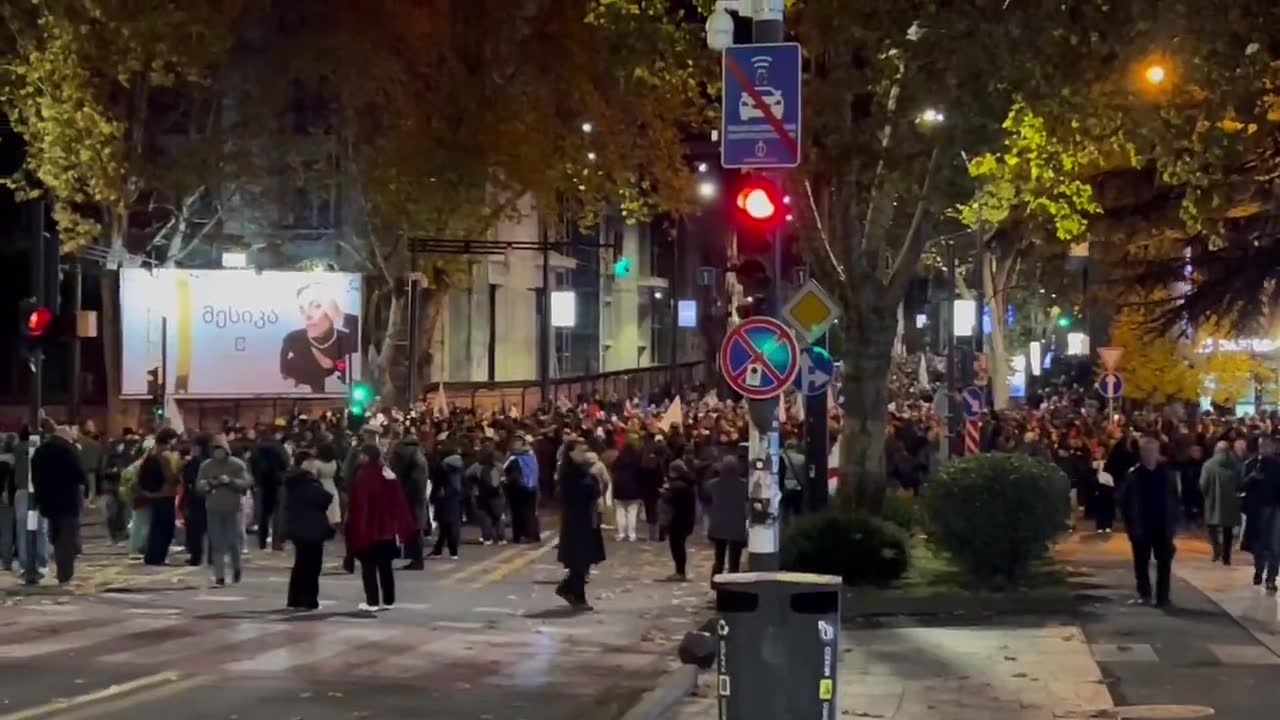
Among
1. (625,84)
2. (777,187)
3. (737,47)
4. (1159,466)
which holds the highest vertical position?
(625,84)

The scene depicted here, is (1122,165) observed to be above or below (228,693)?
above

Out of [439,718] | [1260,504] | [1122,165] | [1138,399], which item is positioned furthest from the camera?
[1138,399]

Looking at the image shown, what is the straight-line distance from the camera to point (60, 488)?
2053cm

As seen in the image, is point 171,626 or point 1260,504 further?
point 1260,504

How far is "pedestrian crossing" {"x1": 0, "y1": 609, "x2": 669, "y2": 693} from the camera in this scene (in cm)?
1420

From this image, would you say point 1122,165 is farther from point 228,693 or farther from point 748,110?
point 228,693

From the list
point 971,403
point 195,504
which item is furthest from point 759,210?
point 971,403

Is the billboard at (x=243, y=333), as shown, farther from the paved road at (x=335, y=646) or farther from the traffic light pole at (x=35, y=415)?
the paved road at (x=335, y=646)

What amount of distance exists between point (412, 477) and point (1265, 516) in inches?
416

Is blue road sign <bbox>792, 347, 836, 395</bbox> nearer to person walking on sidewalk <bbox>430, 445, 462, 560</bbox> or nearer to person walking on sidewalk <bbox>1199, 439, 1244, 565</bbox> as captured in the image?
person walking on sidewalk <bbox>1199, 439, 1244, 565</bbox>

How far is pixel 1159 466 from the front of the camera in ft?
61.0

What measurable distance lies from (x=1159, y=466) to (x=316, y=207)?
31931mm

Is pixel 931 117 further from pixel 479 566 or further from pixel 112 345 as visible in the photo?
pixel 112 345

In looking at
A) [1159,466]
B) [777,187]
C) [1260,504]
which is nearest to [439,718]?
[777,187]
